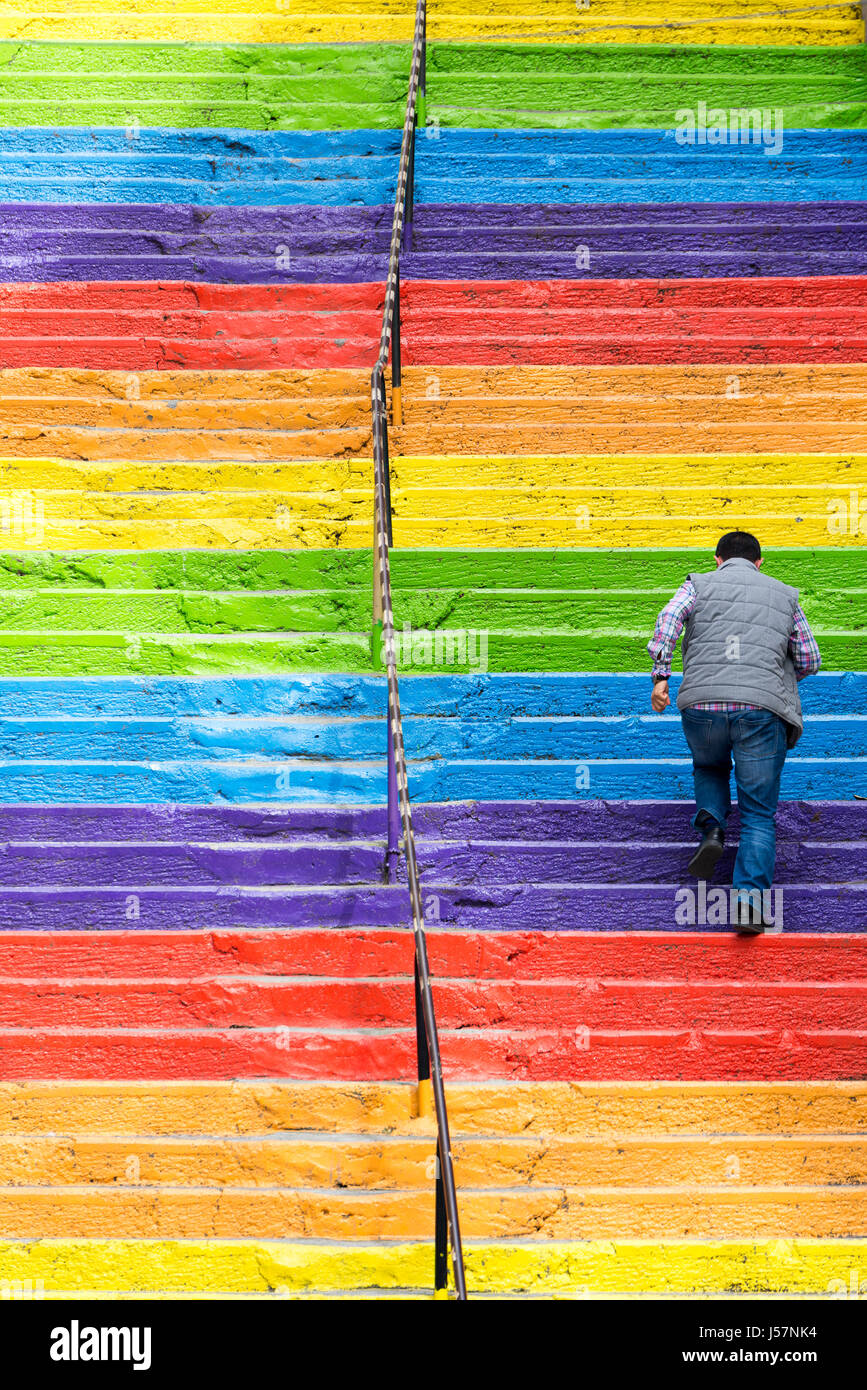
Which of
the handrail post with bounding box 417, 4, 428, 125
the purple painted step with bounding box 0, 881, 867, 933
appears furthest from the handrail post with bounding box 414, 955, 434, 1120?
the handrail post with bounding box 417, 4, 428, 125

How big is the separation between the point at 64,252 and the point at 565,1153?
697 cm

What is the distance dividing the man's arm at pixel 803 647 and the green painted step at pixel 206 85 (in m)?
6.55

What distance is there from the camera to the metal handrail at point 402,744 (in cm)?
375

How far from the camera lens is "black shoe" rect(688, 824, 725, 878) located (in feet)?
17.1

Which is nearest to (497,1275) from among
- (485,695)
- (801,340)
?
(485,695)

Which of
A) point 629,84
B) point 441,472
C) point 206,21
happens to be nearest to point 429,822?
point 441,472

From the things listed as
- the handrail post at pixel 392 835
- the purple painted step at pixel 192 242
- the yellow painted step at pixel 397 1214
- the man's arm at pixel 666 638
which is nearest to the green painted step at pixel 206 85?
the purple painted step at pixel 192 242

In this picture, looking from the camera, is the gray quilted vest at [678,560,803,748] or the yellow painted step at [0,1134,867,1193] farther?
the gray quilted vest at [678,560,803,748]

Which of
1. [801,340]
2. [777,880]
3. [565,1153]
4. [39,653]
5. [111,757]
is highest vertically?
[801,340]

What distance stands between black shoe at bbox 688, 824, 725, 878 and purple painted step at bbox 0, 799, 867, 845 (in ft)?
1.56

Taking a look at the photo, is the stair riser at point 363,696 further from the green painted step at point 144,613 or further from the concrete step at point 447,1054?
the concrete step at point 447,1054

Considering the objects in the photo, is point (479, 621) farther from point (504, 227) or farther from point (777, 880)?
point (504, 227)

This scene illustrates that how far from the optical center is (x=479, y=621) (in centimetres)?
675

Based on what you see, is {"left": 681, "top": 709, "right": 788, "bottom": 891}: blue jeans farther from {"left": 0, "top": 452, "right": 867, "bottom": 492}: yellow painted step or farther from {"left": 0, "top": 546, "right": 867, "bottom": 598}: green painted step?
{"left": 0, "top": 452, "right": 867, "bottom": 492}: yellow painted step
